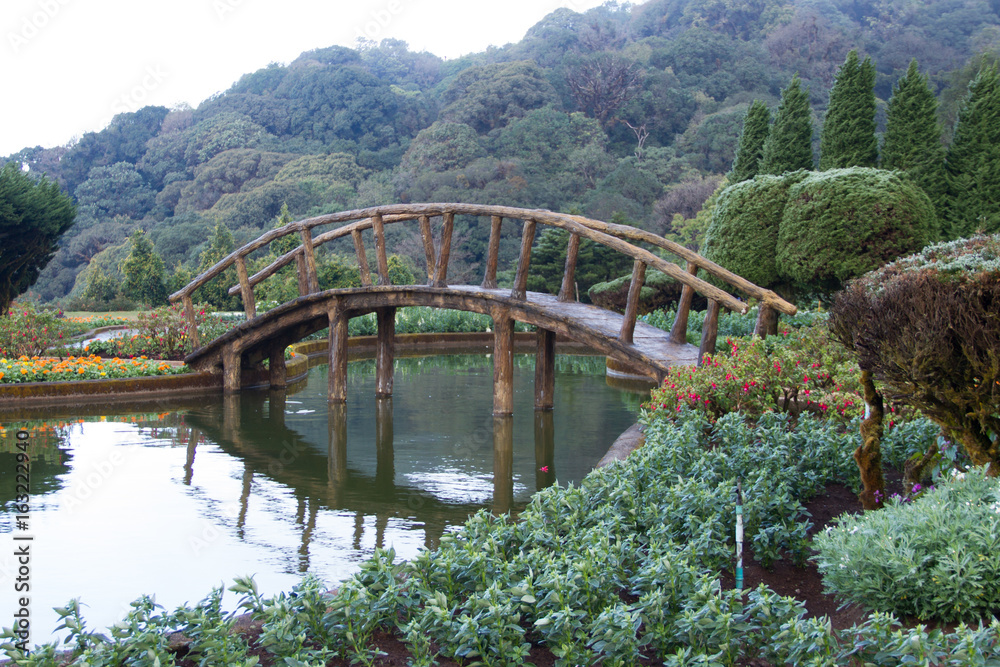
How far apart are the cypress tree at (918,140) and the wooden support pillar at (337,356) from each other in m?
17.1

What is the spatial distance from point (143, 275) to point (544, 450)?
2580cm

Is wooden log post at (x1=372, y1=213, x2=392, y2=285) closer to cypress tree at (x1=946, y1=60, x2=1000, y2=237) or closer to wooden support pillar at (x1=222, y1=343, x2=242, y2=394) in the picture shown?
wooden support pillar at (x1=222, y1=343, x2=242, y2=394)

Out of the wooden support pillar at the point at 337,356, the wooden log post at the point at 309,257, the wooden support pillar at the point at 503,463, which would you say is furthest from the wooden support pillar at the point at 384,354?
the wooden support pillar at the point at 503,463

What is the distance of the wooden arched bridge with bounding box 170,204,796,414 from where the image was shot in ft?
31.3

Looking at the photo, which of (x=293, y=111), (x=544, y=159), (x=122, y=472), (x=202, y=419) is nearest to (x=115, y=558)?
(x=122, y=472)

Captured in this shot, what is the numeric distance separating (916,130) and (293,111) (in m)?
44.6

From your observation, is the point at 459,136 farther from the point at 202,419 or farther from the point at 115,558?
the point at 115,558

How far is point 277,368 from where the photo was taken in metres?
14.5

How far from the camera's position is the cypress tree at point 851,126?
75.3 feet

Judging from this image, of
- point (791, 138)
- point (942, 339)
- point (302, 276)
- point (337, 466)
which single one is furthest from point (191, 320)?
point (791, 138)

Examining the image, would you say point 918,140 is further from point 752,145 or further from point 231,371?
point 231,371

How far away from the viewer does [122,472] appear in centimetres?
834

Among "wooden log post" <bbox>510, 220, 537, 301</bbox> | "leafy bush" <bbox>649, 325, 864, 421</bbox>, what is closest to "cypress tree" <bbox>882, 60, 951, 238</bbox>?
"wooden log post" <bbox>510, 220, 537, 301</bbox>

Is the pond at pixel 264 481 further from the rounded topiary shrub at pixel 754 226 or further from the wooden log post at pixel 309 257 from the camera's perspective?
the rounded topiary shrub at pixel 754 226
